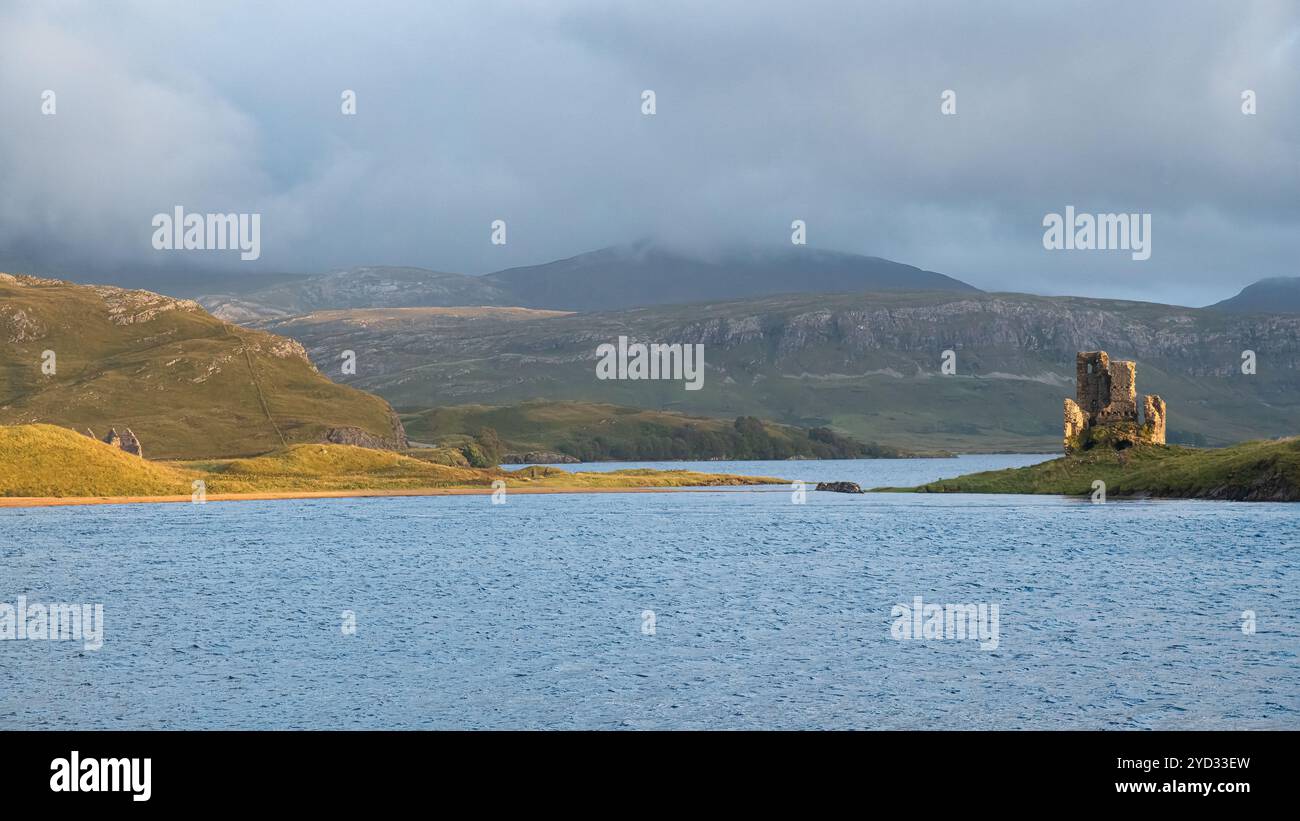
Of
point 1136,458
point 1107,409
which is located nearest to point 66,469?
point 1107,409

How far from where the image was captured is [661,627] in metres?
64.5

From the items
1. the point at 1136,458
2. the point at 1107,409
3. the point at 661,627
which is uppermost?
the point at 1107,409

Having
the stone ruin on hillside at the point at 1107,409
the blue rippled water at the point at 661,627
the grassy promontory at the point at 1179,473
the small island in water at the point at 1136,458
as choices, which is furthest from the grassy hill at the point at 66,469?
the stone ruin on hillside at the point at 1107,409

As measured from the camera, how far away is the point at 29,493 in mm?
173875

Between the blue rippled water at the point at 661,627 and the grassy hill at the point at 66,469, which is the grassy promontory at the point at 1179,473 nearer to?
the blue rippled water at the point at 661,627

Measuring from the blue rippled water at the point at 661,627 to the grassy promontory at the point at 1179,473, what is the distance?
17499 millimetres

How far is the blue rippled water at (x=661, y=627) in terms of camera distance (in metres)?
43.8

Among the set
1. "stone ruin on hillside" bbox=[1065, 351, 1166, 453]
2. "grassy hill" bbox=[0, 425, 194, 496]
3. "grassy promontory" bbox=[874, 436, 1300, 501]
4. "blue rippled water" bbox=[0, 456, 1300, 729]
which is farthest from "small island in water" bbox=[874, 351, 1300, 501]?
"grassy hill" bbox=[0, 425, 194, 496]

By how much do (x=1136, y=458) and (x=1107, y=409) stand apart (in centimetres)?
851

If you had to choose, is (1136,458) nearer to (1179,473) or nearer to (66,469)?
(1179,473)

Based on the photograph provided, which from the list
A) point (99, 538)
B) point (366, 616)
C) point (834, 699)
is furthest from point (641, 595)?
point (99, 538)

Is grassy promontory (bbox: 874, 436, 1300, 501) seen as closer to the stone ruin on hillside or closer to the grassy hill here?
the stone ruin on hillside
